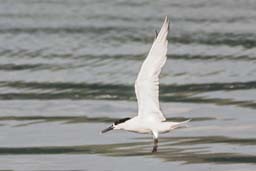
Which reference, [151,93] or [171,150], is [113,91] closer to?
[171,150]

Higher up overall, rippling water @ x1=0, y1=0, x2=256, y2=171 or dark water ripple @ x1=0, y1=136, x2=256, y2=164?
rippling water @ x1=0, y1=0, x2=256, y2=171

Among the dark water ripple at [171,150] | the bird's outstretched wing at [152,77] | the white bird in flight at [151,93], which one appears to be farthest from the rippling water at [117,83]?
the bird's outstretched wing at [152,77]

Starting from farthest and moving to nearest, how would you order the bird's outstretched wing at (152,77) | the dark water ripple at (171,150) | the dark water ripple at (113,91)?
the dark water ripple at (113,91), the dark water ripple at (171,150), the bird's outstretched wing at (152,77)

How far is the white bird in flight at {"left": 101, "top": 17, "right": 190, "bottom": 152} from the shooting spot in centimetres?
1653

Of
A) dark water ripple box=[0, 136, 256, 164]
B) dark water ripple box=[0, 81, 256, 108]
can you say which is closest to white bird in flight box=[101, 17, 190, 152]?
dark water ripple box=[0, 136, 256, 164]

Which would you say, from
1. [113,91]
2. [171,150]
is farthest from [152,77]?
[113,91]

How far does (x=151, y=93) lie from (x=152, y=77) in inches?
9.5

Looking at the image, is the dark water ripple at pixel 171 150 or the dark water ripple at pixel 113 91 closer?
the dark water ripple at pixel 171 150

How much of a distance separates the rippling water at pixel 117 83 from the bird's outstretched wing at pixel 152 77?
2.92ft

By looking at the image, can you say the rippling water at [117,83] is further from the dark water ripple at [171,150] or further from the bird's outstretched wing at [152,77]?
the bird's outstretched wing at [152,77]

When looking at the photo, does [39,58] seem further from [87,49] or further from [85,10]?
[85,10]

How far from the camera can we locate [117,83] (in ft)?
83.6

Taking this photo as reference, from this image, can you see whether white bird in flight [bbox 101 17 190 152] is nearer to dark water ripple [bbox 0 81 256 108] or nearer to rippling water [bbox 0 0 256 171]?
rippling water [bbox 0 0 256 171]

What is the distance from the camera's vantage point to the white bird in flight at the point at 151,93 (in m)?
16.5
